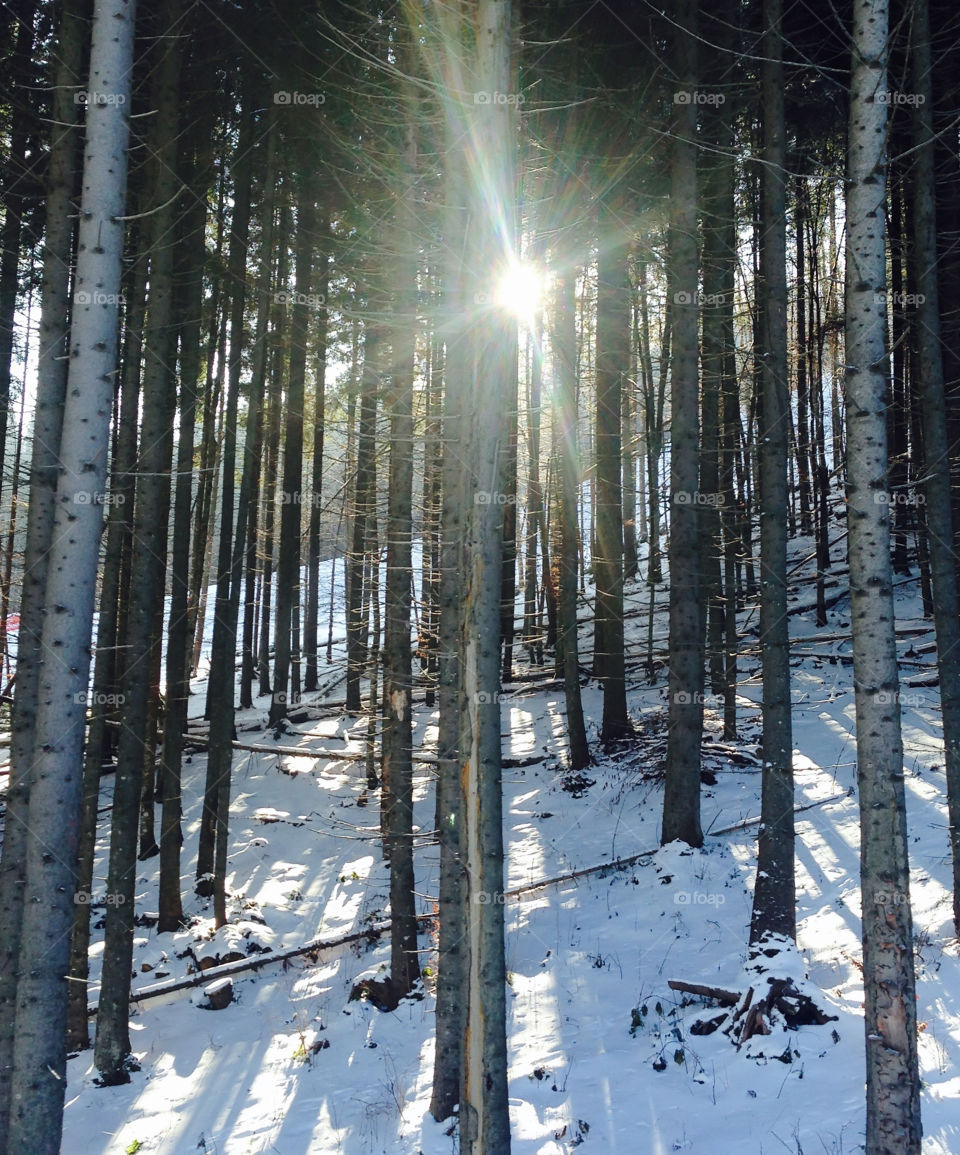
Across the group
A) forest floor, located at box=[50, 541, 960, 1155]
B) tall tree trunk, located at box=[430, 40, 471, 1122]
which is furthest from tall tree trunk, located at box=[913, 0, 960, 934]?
tall tree trunk, located at box=[430, 40, 471, 1122]

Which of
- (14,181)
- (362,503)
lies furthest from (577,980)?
(14,181)

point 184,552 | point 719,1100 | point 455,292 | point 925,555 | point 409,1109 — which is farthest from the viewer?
point 925,555

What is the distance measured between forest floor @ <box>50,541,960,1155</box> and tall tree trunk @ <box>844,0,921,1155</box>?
1324 mm

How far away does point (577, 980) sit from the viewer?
8.62 m

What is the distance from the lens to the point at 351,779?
1686 centimetres

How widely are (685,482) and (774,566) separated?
2.28 meters

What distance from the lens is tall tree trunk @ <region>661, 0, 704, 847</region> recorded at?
9.88 m

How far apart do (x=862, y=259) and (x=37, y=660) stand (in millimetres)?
8103

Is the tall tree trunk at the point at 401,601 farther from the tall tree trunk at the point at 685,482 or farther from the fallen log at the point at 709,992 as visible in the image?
the tall tree trunk at the point at 685,482

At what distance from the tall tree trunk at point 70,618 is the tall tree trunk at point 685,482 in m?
6.68

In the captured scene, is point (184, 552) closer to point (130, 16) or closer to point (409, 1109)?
point (130, 16)

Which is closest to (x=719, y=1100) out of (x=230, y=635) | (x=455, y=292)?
(x=455, y=292)

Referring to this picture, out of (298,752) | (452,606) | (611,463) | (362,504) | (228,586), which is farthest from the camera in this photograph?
(298,752)

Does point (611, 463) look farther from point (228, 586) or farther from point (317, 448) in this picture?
point (317, 448)
